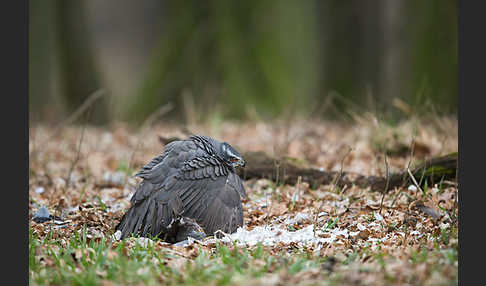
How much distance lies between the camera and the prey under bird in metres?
3.80

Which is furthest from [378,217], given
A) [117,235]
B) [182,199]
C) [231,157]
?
[117,235]

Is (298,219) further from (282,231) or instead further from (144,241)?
(144,241)

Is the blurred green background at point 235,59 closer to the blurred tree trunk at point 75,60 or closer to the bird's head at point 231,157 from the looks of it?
the blurred tree trunk at point 75,60

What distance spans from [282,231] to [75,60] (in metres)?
8.34

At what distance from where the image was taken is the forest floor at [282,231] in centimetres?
289

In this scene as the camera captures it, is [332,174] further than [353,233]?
Yes

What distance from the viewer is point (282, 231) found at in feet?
13.0

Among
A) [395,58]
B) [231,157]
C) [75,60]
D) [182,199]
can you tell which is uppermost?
[395,58]

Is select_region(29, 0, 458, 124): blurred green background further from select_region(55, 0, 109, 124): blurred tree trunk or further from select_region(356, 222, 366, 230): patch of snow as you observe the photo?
select_region(356, 222, 366, 230): patch of snow

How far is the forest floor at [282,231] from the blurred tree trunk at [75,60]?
403cm

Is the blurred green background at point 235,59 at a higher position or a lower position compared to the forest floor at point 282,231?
higher

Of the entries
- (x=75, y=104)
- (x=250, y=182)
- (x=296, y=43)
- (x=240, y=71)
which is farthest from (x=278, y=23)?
(x=250, y=182)

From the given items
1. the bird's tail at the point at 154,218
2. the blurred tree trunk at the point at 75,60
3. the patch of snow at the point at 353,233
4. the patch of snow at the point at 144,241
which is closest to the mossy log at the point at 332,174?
the patch of snow at the point at 353,233

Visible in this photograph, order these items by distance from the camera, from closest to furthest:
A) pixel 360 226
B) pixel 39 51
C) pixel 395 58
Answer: pixel 360 226
pixel 395 58
pixel 39 51
